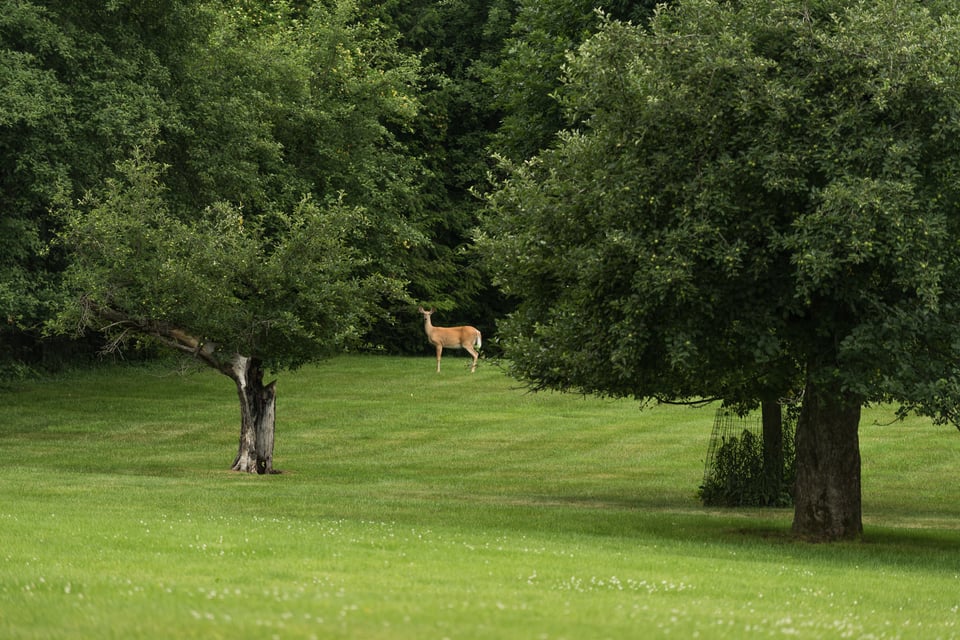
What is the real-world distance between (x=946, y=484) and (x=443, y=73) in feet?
112

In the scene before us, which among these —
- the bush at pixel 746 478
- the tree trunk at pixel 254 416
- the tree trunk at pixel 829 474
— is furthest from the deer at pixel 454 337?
the tree trunk at pixel 829 474

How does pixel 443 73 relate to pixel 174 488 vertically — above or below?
above

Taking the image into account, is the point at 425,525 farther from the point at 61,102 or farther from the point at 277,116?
the point at 277,116

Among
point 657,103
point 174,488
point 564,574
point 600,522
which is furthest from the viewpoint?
point 174,488

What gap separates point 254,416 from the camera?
30172 millimetres

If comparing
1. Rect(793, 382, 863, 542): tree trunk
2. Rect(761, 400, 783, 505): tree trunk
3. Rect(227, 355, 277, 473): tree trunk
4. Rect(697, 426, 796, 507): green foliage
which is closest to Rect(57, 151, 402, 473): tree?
Rect(227, 355, 277, 473): tree trunk

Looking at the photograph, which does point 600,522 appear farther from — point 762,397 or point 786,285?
point 786,285

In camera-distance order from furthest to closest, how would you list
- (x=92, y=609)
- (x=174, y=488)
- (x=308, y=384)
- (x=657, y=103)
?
(x=308, y=384) < (x=174, y=488) < (x=657, y=103) < (x=92, y=609)

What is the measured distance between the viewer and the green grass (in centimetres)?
1065

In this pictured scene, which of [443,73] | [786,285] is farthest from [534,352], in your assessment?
[443,73]

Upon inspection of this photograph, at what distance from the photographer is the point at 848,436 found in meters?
21.2

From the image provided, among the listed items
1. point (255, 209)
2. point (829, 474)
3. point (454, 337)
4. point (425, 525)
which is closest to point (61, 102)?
point (255, 209)

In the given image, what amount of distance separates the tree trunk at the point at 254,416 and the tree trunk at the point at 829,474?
532 inches

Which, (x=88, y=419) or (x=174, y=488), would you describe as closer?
(x=174, y=488)
